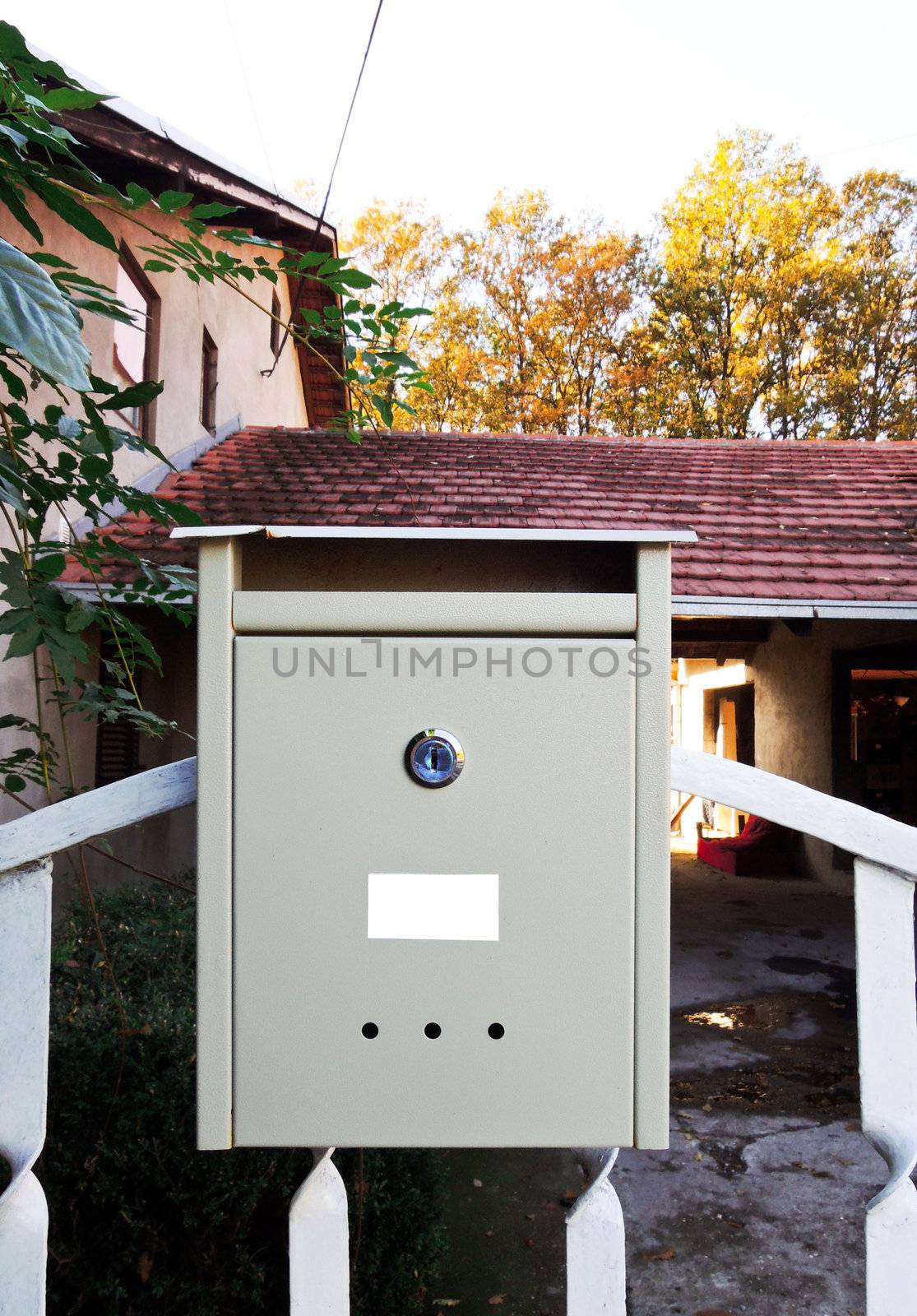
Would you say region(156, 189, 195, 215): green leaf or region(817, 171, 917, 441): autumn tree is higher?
region(817, 171, 917, 441): autumn tree

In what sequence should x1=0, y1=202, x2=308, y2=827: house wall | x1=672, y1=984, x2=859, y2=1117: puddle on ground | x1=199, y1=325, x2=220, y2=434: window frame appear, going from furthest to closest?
x1=199, y1=325, x2=220, y2=434: window frame, x1=0, y1=202, x2=308, y2=827: house wall, x1=672, y1=984, x2=859, y2=1117: puddle on ground

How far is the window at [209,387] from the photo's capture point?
27.4 ft

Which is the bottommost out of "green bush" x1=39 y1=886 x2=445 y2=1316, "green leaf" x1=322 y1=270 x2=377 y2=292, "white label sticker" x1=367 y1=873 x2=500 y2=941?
"green bush" x1=39 y1=886 x2=445 y2=1316

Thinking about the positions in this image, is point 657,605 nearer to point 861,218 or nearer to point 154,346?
point 154,346

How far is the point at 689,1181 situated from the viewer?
12.3ft

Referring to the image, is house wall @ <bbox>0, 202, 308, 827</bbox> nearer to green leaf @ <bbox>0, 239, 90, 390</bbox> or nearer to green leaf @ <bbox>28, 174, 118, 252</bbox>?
green leaf @ <bbox>28, 174, 118, 252</bbox>

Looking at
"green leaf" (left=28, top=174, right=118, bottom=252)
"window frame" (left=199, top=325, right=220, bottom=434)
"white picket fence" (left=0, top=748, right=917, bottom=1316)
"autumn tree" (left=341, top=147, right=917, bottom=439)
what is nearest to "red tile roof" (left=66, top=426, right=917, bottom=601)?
"window frame" (left=199, top=325, right=220, bottom=434)

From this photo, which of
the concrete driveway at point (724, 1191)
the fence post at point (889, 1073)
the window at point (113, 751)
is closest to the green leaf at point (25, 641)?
the fence post at point (889, 1073)

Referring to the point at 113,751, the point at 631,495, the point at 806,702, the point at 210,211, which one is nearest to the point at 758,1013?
the point at 631,495

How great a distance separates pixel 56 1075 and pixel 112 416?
176 inches

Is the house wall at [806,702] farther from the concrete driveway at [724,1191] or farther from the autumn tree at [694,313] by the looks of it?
the autumn tree at [694,313]

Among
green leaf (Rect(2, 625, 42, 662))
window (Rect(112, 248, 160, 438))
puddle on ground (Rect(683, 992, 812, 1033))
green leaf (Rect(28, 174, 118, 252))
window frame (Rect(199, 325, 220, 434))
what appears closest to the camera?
green leaf (Rect(28, 174, 118, 252))

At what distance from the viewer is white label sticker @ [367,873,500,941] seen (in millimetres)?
919

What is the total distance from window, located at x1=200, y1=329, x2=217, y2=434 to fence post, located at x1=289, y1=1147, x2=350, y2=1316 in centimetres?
805
